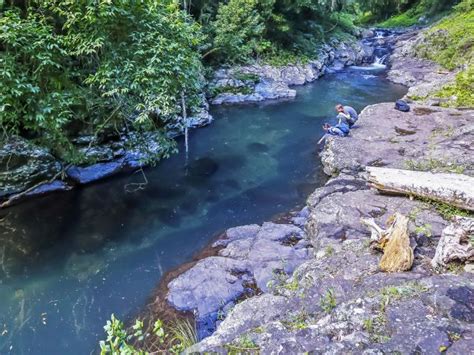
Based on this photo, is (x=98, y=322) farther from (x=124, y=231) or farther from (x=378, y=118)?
(x=378, y=118)

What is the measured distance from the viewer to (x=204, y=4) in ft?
61.4

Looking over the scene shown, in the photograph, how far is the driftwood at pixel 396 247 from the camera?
4.47 meters

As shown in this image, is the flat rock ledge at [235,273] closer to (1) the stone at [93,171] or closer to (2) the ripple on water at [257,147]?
(1) the stone at [93,171]

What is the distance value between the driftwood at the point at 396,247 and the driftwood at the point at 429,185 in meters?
1.71

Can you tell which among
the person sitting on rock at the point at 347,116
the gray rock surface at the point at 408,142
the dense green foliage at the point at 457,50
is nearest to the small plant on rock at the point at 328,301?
the gray rock surface at the point at 408,142

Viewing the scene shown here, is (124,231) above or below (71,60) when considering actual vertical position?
below

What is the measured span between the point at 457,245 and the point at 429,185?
98.4 inches

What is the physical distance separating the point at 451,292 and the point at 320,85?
19.3 metres

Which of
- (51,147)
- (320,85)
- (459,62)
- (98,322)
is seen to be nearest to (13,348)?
(98,322)

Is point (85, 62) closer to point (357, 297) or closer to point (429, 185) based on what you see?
point (357, 297)

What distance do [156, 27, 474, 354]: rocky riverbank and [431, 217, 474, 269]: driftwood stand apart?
108 millimetres

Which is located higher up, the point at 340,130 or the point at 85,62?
the point at 85,62

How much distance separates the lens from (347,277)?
4.64 m

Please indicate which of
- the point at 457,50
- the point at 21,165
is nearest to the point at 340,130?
the point at 21,165
